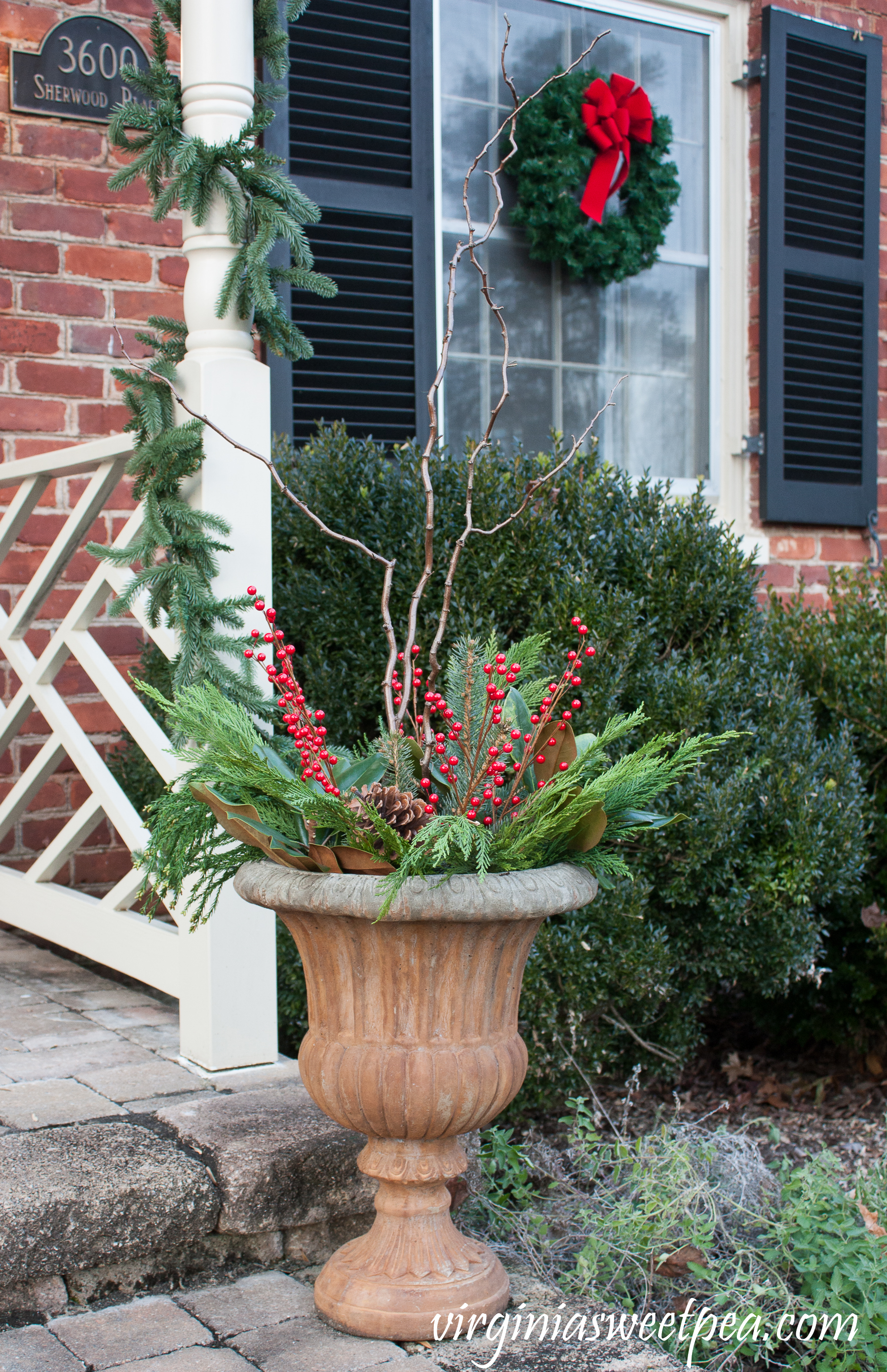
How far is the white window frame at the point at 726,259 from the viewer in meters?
4.40

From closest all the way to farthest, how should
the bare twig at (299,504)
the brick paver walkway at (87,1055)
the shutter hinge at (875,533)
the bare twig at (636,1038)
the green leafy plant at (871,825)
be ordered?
the bare twig at (299,504) → the brick paver walkway at (87,1055) → the bare twig at (636,1038) → the green leafy plant at (871,825) → the shutter hinge at (875,533)

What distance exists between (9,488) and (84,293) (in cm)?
62

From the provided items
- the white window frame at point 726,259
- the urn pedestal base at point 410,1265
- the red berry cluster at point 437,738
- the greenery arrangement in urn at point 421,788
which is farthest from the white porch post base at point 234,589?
the white window frame at point 726,259

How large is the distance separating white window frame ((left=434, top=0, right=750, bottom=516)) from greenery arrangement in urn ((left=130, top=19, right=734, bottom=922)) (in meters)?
2.85

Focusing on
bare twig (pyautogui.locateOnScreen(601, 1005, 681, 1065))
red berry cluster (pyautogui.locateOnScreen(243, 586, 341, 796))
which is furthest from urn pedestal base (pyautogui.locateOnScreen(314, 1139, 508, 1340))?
bare twig (pyautogui.locateOnScreen(601, 1005, 681, 1065))

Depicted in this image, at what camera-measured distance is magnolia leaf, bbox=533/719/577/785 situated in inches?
64.6

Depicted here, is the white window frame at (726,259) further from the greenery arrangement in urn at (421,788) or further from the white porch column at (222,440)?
the greenery arrangement in urn at (421,788)

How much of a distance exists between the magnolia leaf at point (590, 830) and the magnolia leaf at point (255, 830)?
0.34 m

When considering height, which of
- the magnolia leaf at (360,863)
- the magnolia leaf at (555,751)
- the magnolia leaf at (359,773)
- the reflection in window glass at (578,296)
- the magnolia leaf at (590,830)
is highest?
the reflection in window glass at (578,296)

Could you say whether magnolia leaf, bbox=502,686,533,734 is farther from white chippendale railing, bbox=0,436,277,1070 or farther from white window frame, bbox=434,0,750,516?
white window frame, bbox=434,0,750,516

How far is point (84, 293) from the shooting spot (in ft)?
11.7

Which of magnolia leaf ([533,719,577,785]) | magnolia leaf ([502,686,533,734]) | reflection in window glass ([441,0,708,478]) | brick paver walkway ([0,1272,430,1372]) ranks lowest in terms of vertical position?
brick paver walkway ([0,1272,430,1372])

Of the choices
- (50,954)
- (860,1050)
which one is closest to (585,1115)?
(860,1050)

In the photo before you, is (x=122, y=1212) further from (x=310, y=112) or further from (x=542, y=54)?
(x=542, y=54)
